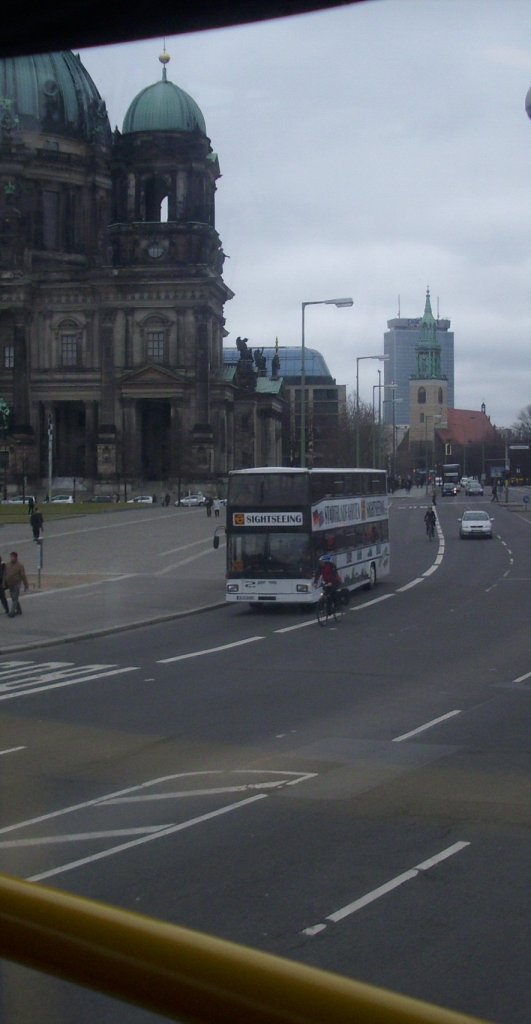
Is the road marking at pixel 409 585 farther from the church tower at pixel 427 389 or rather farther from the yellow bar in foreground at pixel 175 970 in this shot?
the church tower at pixel 427 389

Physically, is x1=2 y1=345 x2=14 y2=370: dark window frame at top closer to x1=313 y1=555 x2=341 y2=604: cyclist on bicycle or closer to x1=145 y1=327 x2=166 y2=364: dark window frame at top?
x1=145 y1=327 x2=166 y2=364: dark window frame at top

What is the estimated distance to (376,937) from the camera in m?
4.96

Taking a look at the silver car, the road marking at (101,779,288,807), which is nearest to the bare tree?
the silver car

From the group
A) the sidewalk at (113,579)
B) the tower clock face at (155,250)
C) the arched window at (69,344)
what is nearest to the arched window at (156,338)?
the arched window at (69,344)

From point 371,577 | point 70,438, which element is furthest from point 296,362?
point 70,438

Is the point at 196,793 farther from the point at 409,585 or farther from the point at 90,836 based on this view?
the point at 409,585

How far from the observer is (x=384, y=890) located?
6.52m

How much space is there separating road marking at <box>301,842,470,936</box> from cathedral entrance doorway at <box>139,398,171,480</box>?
4887 cm

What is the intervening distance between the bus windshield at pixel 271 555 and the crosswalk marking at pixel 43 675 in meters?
9.60

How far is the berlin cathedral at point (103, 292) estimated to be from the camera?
67875 mm

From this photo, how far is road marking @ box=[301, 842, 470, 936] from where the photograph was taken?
5.51m

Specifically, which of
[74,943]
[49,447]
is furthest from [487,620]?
[49,447]

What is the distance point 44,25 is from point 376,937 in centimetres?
364

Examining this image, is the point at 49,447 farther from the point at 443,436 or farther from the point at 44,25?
the point at 443,436
